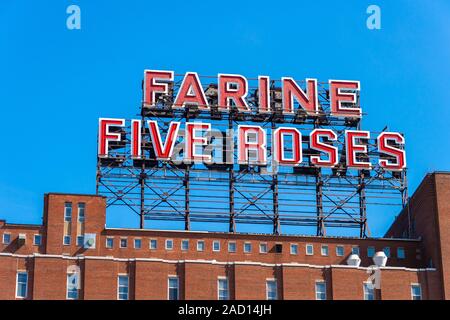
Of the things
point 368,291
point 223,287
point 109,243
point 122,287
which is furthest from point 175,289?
point 368,291

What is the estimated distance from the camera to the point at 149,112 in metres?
164

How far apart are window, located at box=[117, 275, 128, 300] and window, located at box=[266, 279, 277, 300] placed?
14803mm

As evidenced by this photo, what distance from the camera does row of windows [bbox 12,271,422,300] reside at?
14500 centimetres

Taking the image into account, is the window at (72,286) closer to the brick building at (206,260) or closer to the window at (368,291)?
the brick building at (206,260)

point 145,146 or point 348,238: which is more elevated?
point 145,146

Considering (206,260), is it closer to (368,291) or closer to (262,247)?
(262,247)

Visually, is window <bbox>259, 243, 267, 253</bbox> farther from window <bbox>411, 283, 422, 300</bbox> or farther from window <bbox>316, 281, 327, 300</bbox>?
window <bbox>411, 283, 422, 300</bbox>

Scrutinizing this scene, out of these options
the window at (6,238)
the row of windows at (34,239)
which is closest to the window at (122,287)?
the row of windows at (34,239)

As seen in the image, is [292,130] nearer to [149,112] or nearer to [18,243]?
[149,112]

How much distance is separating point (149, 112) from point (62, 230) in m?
19.7

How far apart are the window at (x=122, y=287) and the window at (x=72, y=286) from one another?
439cm

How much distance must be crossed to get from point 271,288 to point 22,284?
85.0 ft

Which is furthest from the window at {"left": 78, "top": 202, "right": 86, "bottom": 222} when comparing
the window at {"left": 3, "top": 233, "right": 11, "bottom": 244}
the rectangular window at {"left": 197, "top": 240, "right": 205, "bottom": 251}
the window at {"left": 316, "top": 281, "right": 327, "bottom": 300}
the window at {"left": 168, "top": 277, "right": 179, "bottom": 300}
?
the window at {"left": 316, "top": 281, "right": 327, "bottom": 300}
